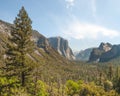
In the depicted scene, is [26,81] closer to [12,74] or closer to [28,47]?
[12,74]

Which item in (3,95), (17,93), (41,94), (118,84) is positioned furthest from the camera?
(118,84)

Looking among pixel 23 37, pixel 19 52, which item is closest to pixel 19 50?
pixel 19 52

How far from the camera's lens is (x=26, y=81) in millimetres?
35188

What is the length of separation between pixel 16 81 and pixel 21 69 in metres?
1.58

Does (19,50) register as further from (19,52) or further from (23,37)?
(23,37)

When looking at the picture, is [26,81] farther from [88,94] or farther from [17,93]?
[88,94]

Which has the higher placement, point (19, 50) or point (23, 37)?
point (23, 37)

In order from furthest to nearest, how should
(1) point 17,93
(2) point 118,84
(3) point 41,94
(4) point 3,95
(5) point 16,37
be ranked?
1. (2) point 118,84
2. (3) point 41,94
3. (5) point 16,37
4. (4) point 3,95
5. (1) point 17,93

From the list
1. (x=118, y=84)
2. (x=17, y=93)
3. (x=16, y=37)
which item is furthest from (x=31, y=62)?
(x=118, y=84)

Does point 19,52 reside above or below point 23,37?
below

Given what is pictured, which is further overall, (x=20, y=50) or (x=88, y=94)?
(x=88, y=94)

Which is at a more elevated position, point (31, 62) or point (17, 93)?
point (31, 62)

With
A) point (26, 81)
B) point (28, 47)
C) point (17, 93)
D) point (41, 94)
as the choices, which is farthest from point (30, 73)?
point (41, 94)

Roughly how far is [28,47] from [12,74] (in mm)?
3905
